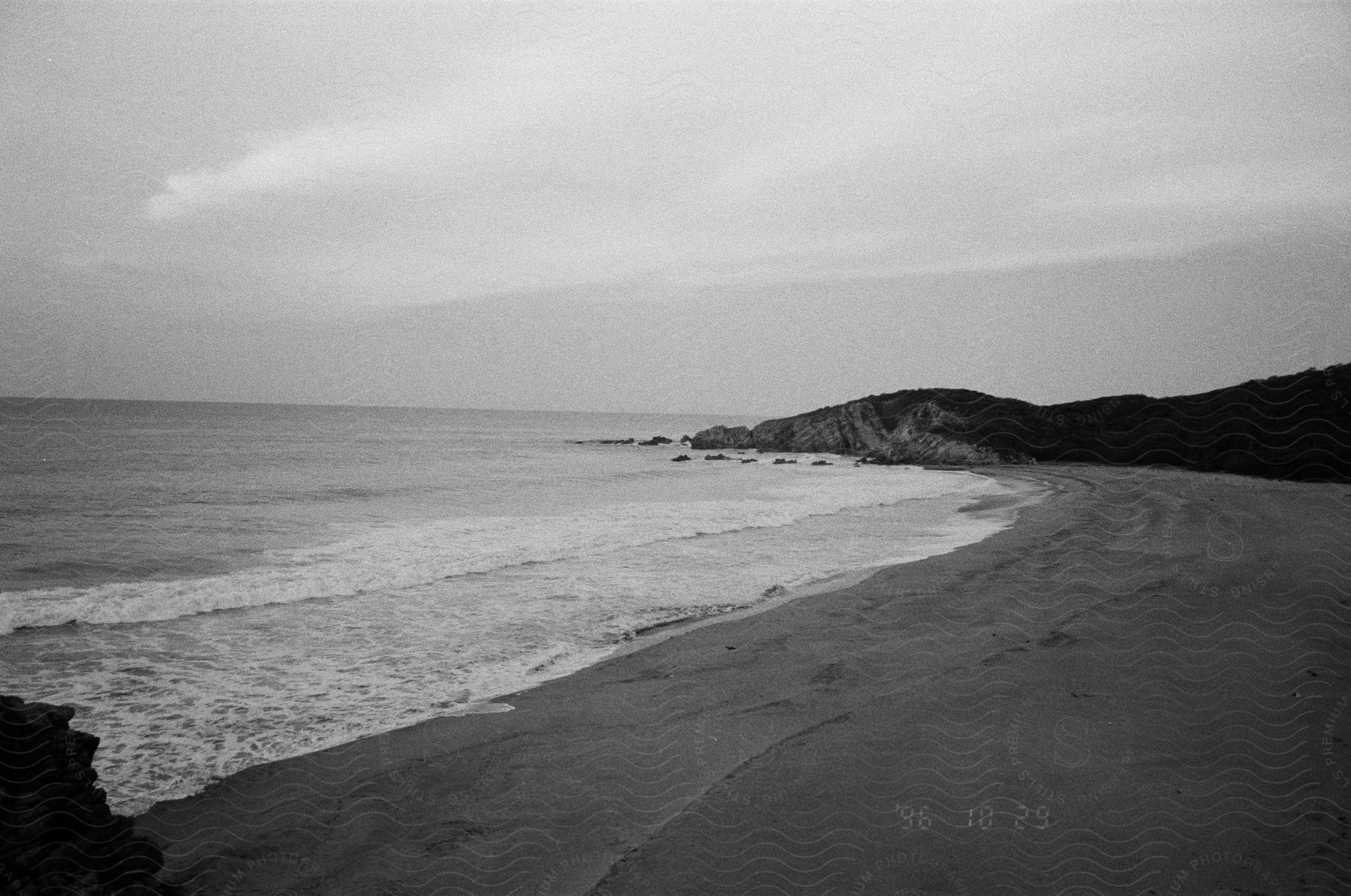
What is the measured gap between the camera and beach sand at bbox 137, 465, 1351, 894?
12.4 feet

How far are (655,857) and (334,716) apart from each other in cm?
400

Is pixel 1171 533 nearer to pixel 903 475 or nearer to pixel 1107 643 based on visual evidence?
pixel 1107 643

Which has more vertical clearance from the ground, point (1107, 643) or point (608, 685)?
point (1107, 643)

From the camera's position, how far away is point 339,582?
11.9 m

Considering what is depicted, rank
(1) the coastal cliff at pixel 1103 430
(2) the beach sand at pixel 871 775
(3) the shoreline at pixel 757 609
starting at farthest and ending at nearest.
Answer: (1) the coastal cliff at pixel 1103 430 → (3) the shoreline at pixel 757 609 → (2) the beach sand at pixel 871 775

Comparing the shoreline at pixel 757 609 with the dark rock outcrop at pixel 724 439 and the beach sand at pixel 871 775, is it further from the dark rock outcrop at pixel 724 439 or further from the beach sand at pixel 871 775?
the dark rock outcrop at pixel 724 439

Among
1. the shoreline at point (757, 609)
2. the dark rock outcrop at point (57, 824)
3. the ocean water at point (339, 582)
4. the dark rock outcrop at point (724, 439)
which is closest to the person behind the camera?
the dark rock outcrop at point (57, 824)

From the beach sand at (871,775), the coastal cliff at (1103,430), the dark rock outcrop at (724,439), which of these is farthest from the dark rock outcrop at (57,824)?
the dark rock outcrop at (724,439)

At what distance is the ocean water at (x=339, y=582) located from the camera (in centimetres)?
660

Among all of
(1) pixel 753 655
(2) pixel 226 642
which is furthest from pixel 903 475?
(2) pixel 226 642

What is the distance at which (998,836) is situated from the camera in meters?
3.93

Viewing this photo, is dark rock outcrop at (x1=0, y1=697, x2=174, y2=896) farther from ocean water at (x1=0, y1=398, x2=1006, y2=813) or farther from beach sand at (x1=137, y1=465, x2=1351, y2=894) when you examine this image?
ocean water at (x1=0, y1=398, x2=1006, y2=813)

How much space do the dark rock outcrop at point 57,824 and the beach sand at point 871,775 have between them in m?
0.85

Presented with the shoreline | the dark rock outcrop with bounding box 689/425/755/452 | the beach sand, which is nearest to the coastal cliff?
the dark rock outcrop with bounding box 689/425/755/452
